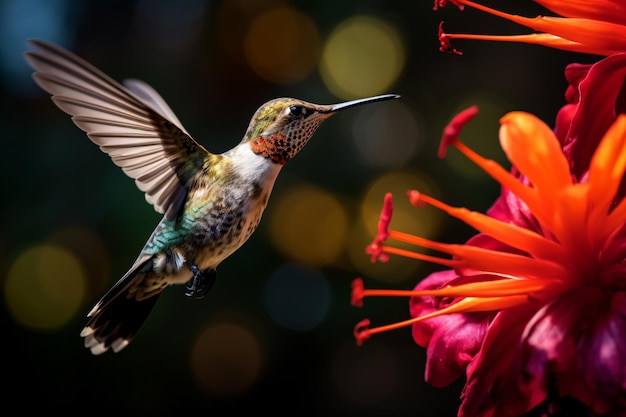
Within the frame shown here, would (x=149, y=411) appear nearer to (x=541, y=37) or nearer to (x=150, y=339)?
(x=150, y=339)

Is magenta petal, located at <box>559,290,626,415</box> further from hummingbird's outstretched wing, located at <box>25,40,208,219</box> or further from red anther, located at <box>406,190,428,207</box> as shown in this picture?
hummingbird's outstretched wing, located at <box>25,40,208,219</box>

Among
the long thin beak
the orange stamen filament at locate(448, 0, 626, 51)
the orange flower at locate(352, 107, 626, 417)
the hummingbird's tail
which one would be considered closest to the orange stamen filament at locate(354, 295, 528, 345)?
the orange flower at locate(352, 107, 626, 417)

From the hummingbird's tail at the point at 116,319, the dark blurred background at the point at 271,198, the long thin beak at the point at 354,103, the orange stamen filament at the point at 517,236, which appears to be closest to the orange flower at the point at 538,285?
the orange stamen filament at the point at 517,236

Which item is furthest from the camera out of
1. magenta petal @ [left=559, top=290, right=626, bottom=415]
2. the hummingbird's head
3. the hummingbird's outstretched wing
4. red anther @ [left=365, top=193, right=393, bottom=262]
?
the hummingbird's head

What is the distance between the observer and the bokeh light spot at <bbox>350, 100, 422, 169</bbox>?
1.89 meters

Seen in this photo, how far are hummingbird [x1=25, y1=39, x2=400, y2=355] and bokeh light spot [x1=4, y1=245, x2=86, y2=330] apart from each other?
0.89 meters

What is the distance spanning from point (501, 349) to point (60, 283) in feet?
4.78

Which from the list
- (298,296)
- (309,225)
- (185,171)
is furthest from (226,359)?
(185,171)

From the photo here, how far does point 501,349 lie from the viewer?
0.48 metres

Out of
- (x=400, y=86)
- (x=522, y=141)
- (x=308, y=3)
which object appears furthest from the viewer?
(x=400, y=86)

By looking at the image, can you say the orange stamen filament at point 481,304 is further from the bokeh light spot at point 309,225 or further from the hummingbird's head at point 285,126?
the bokeh light spot at point 309,225

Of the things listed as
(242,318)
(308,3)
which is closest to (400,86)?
(308,3)

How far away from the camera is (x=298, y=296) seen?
1.87 metres

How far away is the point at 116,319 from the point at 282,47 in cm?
110
